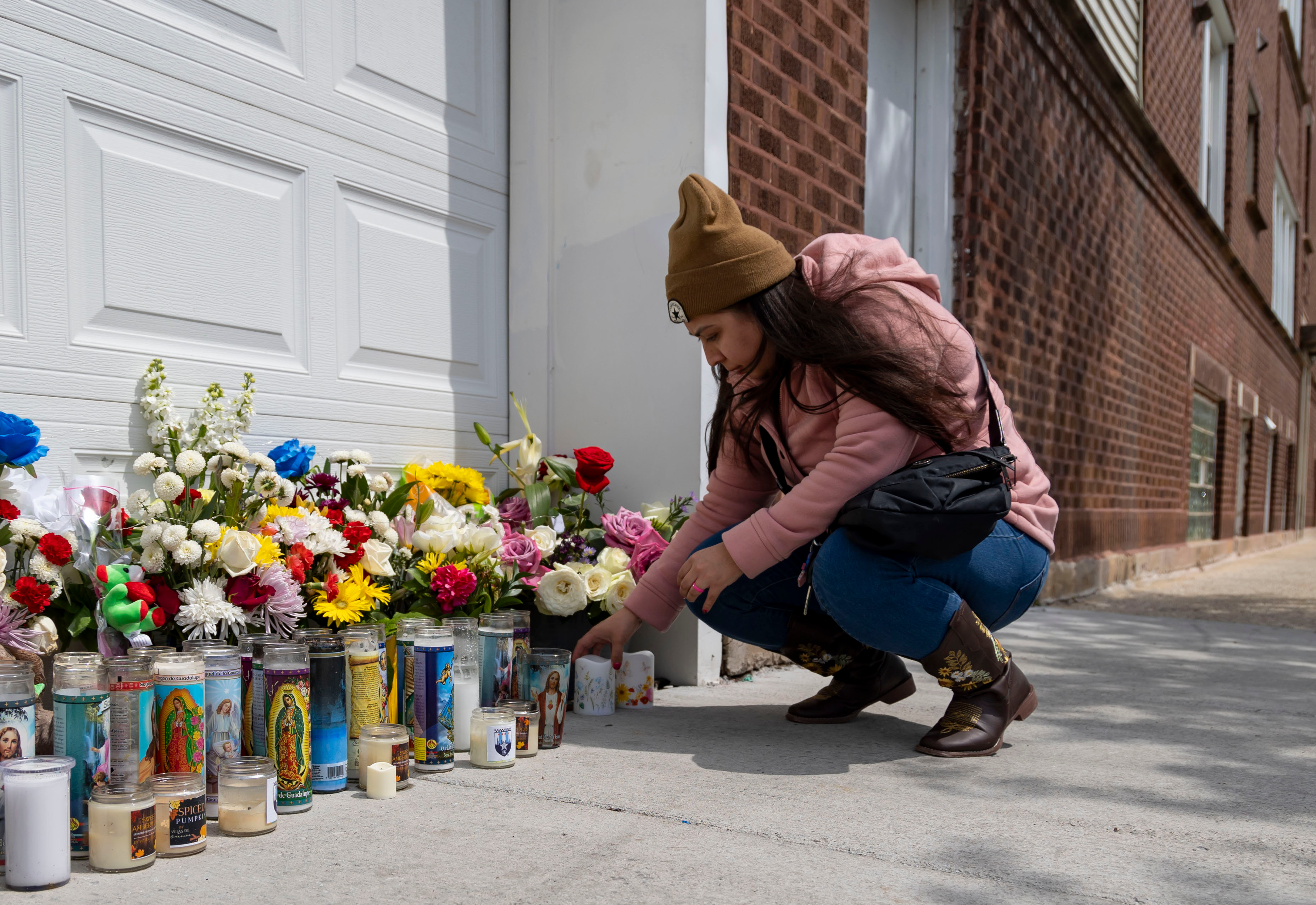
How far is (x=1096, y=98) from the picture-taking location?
7156 mm

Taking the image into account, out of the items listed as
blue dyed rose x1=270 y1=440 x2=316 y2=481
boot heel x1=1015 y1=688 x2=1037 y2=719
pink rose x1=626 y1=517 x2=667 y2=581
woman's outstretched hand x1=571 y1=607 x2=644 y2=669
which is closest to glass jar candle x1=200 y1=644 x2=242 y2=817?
blue dyed rose x1=270 y1=440 x2=316 y2=481

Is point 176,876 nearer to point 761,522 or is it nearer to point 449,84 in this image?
point 761,522

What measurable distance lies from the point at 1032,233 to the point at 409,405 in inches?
167

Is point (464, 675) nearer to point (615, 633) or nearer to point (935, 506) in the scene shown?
point (615, 633)

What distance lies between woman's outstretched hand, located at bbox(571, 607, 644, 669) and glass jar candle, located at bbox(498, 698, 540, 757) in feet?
0.94

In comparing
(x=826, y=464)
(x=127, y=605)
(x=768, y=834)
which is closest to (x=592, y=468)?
(x=826, y=464)

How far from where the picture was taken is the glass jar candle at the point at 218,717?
1.80 m

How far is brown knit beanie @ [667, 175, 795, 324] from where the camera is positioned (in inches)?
88.3

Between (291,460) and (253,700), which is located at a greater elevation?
(291,460)

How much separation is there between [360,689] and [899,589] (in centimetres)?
114

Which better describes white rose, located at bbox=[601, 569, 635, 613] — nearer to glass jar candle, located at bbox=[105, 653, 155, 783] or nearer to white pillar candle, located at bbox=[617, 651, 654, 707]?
white pillar candle, located at bbox=[617, 651, 654, 707]

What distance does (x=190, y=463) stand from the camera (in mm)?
2262

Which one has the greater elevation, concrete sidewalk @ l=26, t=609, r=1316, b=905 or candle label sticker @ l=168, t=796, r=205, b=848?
candle label sticker @ l=168, t=796, r=205, b=848

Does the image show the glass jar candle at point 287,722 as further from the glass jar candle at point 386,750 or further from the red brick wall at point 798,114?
the red brick wall at point 798,114
